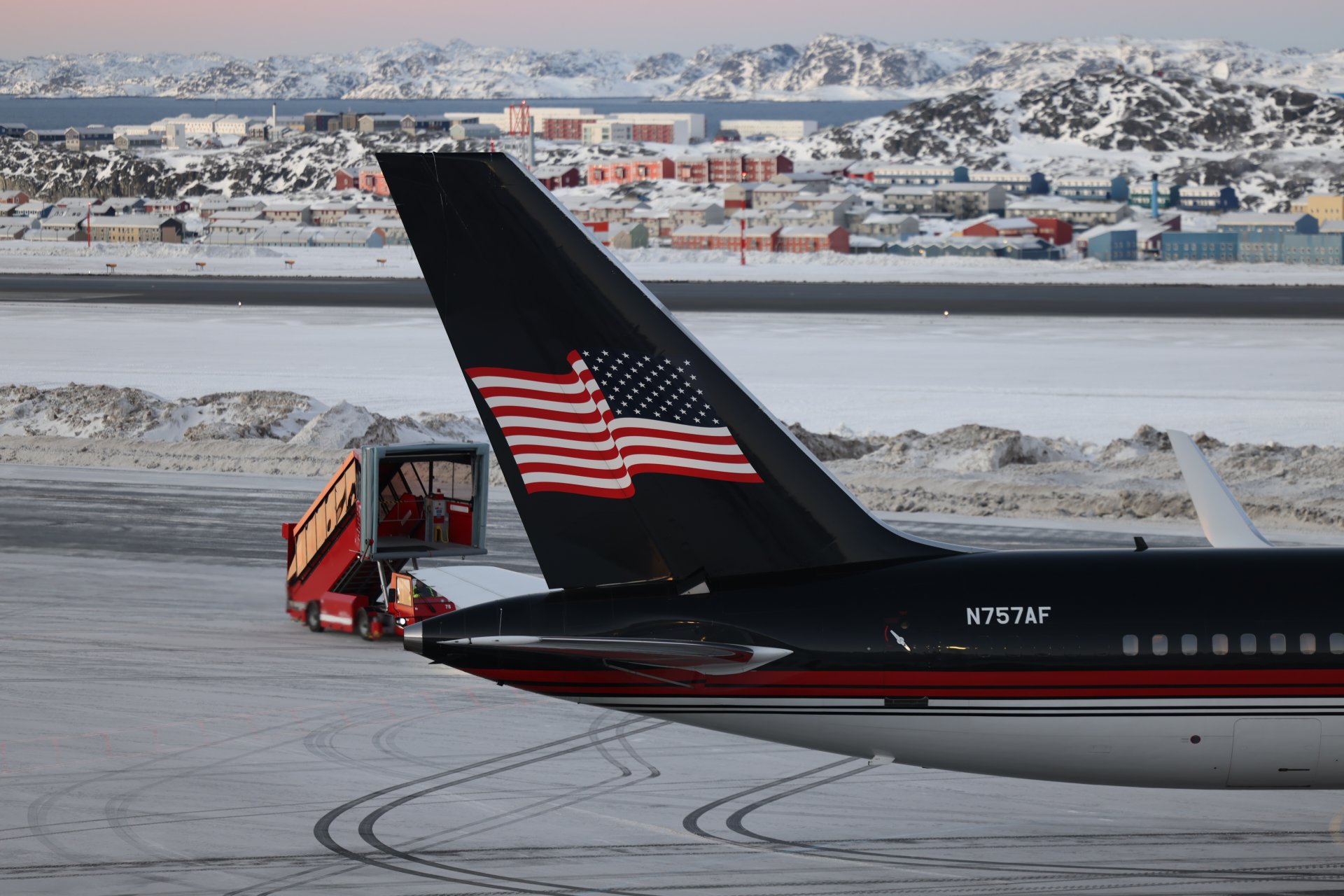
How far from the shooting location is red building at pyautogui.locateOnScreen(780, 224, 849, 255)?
156 meters

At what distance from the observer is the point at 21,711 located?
72.0ft

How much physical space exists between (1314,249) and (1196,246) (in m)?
11.8

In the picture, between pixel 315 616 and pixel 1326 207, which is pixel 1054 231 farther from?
pixel 315 616

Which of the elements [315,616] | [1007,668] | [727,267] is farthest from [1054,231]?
[1007,668]

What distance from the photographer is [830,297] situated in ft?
338

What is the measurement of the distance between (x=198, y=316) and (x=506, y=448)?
83.2 meters

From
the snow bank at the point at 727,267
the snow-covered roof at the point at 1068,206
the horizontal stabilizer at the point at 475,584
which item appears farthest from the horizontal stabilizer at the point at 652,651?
the snow-covered roof at the point at 1068,206

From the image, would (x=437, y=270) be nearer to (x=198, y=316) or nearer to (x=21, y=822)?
(x=21, y=822)

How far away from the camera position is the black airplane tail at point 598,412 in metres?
13.6

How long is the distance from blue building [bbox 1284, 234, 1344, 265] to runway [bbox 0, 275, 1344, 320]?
28.2 metres

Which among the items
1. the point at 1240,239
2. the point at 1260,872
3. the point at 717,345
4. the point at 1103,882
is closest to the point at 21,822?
the point at 1103,882

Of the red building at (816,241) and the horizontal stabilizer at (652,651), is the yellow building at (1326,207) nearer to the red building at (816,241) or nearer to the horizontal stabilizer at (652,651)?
the red building at (816,241)

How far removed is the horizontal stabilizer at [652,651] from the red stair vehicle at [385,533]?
11.6 metres

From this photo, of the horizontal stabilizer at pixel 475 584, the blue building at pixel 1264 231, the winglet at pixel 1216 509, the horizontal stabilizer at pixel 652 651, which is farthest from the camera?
the blue building at pixel 1264 231
